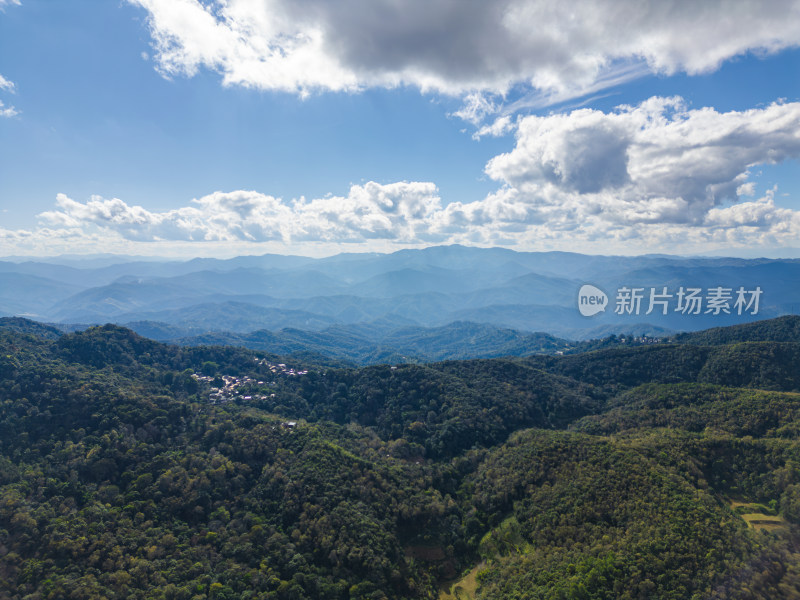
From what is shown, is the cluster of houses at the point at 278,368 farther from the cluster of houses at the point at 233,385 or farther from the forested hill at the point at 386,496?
the forested hill at the point at 386,496

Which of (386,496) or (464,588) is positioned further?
(386,496)

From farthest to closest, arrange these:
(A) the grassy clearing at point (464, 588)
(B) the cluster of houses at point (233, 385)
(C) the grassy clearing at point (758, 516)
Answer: (B) the cluster of houses at point (233, 385) → (C) the grassy clearing at point (758, 516) → (A) the grassy clearing at point (464, 588)

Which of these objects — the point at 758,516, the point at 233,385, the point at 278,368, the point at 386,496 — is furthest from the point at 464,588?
the point at 278,368

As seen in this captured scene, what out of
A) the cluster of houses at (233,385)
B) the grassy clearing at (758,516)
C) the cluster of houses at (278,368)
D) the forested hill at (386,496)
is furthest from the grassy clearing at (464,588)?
the cluster of houses at (278,368)

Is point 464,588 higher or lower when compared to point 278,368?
lower

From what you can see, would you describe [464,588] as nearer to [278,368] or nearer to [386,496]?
[386,496]

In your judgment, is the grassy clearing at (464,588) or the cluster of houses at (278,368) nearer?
the grassy clearing at (464,588)

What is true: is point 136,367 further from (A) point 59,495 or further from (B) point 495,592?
(B) point 495,592

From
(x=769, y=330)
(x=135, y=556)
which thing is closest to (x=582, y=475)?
(x=135, y=556)

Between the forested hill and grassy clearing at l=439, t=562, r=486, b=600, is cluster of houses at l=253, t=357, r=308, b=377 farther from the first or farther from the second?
grassy clearing at l=439, t=562, r=486, b=600

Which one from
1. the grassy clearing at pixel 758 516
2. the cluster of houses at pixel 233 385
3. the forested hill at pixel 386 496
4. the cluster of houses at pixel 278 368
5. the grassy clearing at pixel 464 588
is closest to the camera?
the forested hill at pixel 386 496
